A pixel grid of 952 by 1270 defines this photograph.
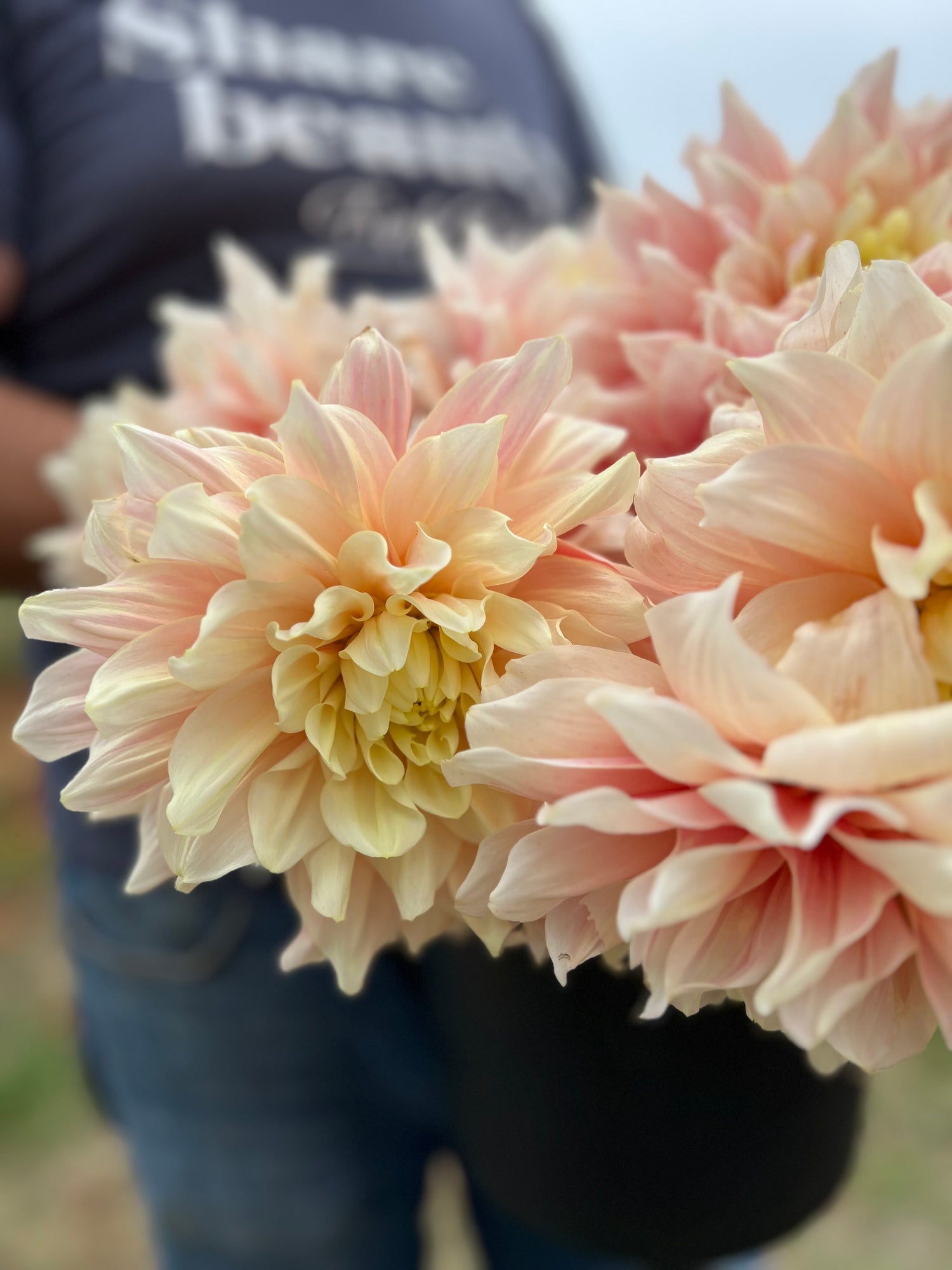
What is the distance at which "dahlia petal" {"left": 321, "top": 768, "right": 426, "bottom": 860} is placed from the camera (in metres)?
0.20

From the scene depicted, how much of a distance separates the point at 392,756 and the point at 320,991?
409mm

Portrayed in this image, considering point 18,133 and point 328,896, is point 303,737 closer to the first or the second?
point 328,896

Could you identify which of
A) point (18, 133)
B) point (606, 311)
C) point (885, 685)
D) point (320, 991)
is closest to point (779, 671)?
point (885, 685)

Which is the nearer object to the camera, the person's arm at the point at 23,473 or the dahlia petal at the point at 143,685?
the dahlia petal at the point at 143,685

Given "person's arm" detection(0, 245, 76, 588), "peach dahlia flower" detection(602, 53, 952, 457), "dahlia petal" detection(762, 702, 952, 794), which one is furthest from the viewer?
"person's arm" detection(0, 245, 76, 588)

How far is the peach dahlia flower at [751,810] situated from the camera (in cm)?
15

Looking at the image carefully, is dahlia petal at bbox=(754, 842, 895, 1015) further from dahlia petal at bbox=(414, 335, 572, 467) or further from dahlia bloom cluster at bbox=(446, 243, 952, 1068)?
dahlia petal at bbox=(414, 335, 572, 467)

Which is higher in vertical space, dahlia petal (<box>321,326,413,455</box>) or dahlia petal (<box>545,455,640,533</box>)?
dahlia petal (<box>321,326,413,455</box>)

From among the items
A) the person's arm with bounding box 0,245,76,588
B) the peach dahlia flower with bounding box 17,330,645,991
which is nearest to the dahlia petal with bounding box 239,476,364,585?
the peach dahlia flower with bounding box 17,330,645,991

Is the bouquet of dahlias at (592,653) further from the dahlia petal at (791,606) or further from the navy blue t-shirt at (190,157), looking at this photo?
the navy blue t-shirt at (190,157)

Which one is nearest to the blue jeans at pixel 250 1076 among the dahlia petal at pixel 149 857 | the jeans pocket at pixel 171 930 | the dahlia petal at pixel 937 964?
the jeans pocket at pixel 171 930

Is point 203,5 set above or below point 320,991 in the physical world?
above

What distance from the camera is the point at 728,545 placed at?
188 mm

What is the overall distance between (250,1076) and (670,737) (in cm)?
50
